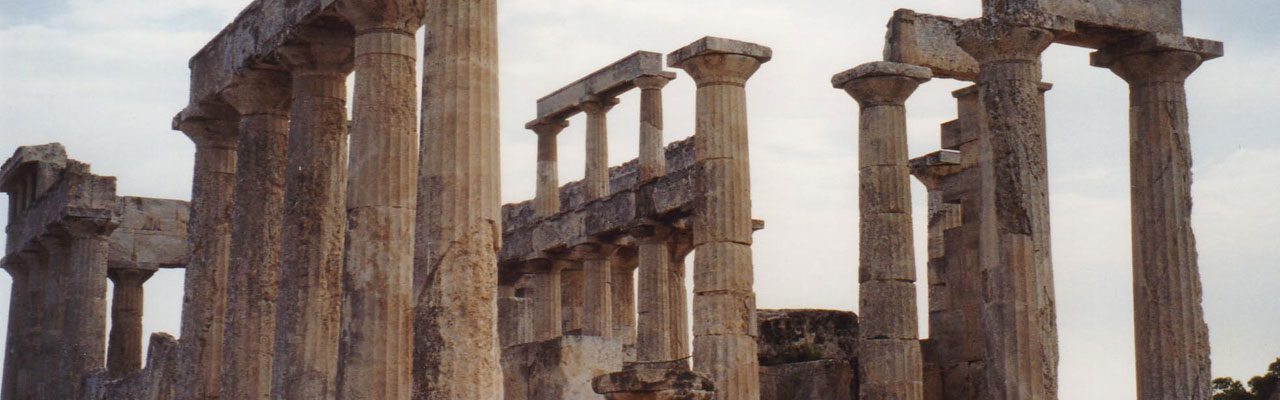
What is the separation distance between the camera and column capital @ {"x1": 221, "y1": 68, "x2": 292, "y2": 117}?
2220 centimetres

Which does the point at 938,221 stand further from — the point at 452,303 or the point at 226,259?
the point at 452,303

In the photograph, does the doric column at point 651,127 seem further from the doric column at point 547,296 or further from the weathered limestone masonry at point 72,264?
the weathered limestone masonry at point 72,264

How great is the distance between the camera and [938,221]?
30.2 metres

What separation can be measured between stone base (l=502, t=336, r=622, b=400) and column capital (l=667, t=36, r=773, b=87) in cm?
687

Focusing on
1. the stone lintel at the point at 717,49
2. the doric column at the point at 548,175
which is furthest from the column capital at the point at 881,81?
the doric column at the point at 548,175

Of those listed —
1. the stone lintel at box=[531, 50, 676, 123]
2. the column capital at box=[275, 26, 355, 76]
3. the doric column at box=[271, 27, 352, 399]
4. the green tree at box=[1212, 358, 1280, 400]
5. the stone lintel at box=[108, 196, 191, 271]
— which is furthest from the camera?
the green tree at box=[1212, 358, 1280, 400]

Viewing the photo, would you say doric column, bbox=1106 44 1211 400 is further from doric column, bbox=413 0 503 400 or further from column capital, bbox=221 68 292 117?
column capital, bbox=221 68 292 117

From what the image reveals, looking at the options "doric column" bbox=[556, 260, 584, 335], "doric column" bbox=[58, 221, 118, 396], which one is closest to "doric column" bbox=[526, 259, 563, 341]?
A: "doric column" bbox=[556, 260, 584, 335]

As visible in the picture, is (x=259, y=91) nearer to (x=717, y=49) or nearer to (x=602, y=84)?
(x=717, y=49)

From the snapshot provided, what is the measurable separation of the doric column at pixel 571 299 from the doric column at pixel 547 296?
0.82m

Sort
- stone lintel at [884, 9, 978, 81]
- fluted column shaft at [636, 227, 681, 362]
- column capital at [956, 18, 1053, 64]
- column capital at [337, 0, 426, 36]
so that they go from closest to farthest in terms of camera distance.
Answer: column capital at [337, 0, 426, 36] → column capital at [956, 18, 1053, 64] → stone lintel at [884, 9, 978, 81] → fluted column shaft at [636, 227, 681, 362]

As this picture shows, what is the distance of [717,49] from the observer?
24.2m

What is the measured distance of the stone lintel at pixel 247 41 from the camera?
20.4m

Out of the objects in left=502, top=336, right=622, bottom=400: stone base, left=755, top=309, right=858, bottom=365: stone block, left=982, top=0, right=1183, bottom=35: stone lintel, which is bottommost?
left=502, top=336, right=622, bottom=400: stone base
